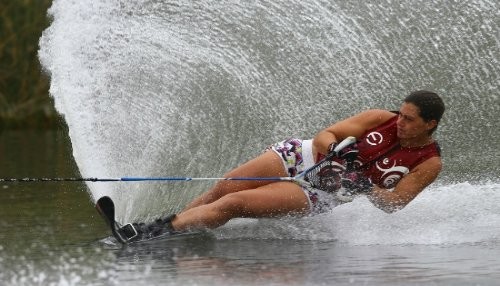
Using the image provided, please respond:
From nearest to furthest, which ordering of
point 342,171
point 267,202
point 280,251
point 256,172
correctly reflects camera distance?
point 280,251, point 267,202, point 342,171, point 256,172

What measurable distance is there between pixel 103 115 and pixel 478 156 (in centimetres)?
546

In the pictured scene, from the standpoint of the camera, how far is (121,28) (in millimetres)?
11016

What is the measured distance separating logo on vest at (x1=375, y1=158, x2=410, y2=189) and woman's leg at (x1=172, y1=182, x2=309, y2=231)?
23.1 inches

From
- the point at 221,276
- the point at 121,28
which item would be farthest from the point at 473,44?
the point at 221,276

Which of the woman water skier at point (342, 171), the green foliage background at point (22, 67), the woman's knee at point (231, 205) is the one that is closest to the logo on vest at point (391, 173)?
the woman water skier at point (342, 171)

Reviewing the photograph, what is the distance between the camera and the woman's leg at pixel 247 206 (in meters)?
8.31

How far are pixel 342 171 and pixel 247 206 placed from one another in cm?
74

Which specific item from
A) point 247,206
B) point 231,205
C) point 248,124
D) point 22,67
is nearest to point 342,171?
point 247,206

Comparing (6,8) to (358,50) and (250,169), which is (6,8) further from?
(250,169)

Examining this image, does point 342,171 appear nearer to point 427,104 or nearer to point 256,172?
point 256,172

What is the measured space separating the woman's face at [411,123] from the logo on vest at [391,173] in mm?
261

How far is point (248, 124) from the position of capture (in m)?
11.2

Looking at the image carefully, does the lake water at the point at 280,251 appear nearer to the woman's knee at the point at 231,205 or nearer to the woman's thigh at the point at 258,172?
the woman's knee at the point at 231,205

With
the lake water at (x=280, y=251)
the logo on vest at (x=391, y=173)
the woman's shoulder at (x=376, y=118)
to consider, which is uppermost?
the woman's shoulder at (x=376, y=118)
